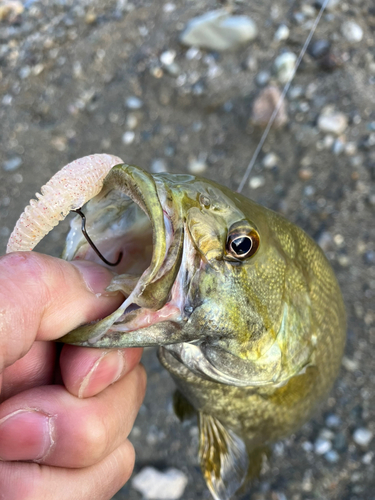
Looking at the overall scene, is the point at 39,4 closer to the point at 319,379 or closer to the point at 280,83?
the point at 280,83

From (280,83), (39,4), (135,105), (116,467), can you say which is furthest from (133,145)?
(116,467)

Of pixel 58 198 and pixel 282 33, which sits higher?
pixel 58 198

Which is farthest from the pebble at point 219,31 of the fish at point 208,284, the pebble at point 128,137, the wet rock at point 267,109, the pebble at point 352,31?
the fish at point 208,284

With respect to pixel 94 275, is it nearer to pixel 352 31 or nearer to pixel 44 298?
pixel 44 298

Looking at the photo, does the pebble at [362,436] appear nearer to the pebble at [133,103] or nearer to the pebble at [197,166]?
the pebble at [197,166]

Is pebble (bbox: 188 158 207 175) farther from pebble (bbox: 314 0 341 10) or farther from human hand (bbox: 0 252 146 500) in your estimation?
human hand (bbox: 0 252 146 500)

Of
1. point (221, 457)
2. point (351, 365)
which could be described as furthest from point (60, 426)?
point (351, 365)

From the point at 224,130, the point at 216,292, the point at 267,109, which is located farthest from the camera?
the point at 224,130
